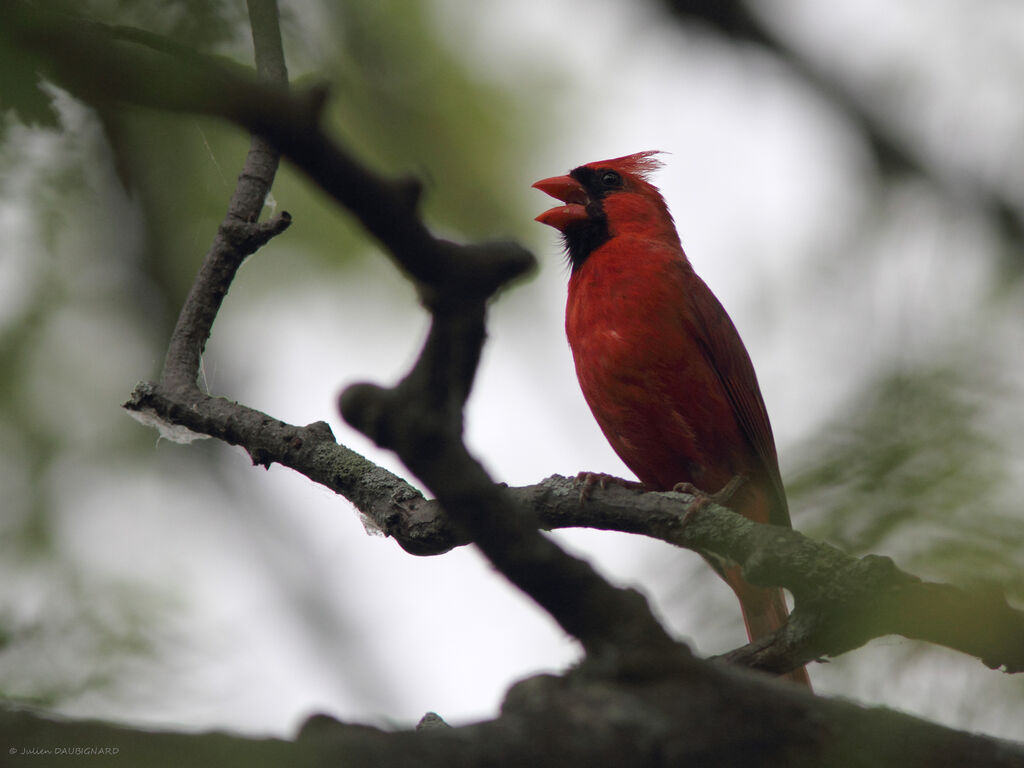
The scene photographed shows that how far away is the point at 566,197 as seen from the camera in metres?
5.01

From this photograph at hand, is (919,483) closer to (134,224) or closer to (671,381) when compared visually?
(671,381)

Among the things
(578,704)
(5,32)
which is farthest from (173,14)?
(578,704)

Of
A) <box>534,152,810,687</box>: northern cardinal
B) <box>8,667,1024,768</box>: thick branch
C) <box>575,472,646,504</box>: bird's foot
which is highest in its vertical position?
<box>534,152,810,687</box>: northern cardinal

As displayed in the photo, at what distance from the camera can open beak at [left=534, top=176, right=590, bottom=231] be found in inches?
186

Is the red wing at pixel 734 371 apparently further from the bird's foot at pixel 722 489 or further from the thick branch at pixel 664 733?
the thick branch at pixel 664 733

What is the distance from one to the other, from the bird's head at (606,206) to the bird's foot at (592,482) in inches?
58.8

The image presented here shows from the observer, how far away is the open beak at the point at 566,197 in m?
4.73

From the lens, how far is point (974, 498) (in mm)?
1226

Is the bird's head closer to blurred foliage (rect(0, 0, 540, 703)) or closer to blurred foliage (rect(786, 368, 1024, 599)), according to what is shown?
blurred foliage (rect(0, 0, 540, 703))

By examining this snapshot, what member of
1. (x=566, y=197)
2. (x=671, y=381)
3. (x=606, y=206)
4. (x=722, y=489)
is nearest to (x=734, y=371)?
(x=671, y=381)

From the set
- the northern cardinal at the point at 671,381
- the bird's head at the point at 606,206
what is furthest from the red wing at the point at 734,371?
the bird's head at the point at 606,206

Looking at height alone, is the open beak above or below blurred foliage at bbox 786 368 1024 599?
above

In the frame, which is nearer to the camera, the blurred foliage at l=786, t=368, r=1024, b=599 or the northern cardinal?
the blurred foliage at l=786, t=368, r=1024, b=599

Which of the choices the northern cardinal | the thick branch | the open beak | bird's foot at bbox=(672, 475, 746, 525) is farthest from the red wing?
the thick branch
